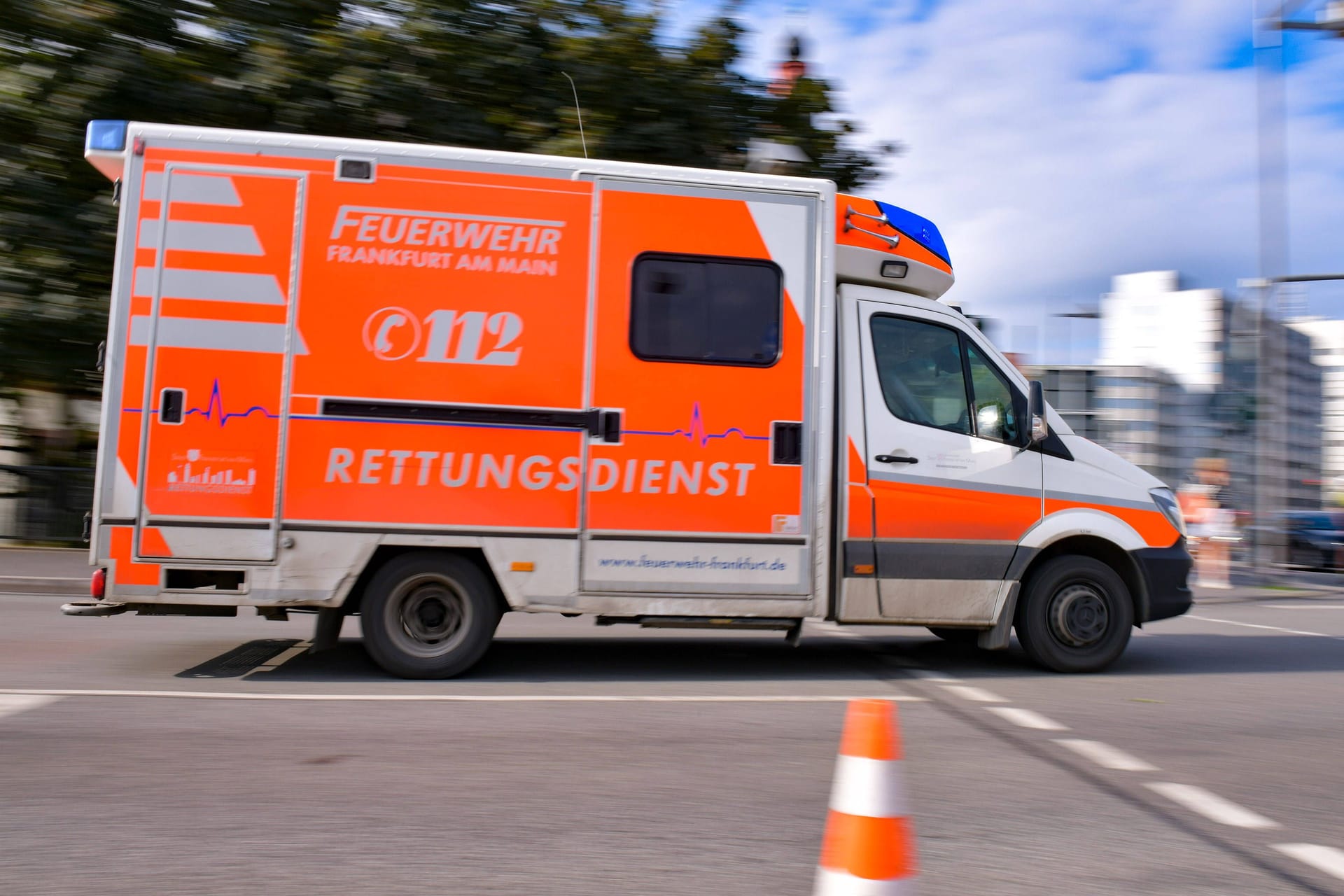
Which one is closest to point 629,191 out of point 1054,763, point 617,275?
point 617,275

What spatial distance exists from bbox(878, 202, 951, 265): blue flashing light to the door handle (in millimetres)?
1564

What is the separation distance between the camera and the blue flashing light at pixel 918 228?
7332 mm

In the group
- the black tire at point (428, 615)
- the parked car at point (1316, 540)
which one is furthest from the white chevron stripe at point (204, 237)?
the parked car at point (1316, 540)

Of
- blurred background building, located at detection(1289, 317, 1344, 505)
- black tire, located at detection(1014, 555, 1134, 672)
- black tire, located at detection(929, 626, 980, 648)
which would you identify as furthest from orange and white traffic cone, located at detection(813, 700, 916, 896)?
blurred background building, located at detection(1289, 317, 1344, 505)

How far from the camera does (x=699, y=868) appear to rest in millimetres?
3631

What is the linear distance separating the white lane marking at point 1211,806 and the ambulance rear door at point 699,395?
2.50m

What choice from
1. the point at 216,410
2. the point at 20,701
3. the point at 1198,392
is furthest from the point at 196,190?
the point at 1198,392

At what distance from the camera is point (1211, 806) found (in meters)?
4.51

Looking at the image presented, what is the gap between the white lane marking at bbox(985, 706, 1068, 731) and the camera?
5.84 metres

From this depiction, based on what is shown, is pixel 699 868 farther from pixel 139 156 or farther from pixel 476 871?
pixel 139 156

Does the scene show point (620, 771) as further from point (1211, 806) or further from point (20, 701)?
point (20, 701)

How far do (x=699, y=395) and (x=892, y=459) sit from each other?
53.3 inches

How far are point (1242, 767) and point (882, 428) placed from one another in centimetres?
282

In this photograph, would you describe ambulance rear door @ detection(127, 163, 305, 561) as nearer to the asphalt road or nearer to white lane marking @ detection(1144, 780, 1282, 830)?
the asphalt road
